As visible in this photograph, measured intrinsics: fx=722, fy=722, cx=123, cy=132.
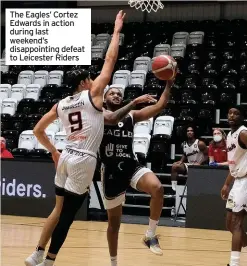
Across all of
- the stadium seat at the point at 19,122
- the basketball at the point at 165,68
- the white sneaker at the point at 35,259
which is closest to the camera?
the white sneaker at the point at 35,259

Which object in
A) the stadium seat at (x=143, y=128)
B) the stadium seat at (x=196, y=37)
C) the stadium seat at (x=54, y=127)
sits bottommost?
the stadium seat at (x=54, y=127)

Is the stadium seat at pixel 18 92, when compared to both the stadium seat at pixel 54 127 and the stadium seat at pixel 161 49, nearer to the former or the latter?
the stadium seat at pixel 54 127

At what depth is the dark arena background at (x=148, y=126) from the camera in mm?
10641

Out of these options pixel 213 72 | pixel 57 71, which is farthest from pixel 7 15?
pixel 213 72

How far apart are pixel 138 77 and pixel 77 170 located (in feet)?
37.6

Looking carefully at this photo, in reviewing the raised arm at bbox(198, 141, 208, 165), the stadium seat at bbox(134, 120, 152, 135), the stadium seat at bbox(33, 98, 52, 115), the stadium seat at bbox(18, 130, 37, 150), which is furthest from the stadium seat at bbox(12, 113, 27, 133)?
the raised arm at bbox(198, 141, 208, 165)

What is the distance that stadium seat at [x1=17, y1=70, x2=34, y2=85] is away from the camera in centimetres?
1967

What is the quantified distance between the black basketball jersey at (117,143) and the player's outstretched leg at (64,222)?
101 centimetres

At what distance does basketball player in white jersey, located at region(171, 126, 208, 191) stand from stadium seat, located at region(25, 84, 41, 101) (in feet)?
16.9

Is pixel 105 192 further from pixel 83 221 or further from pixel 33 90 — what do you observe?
pixel 33 90

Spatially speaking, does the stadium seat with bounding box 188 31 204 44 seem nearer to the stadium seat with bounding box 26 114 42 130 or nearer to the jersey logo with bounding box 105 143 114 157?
the stadium seat with bounding box 26 114 42 130

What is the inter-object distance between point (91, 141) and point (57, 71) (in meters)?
12.9

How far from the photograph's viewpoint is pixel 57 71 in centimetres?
1944

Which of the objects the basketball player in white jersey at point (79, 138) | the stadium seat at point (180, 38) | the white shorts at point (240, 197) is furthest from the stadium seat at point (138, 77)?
the basketball player in white jersey at point (79, 138)
